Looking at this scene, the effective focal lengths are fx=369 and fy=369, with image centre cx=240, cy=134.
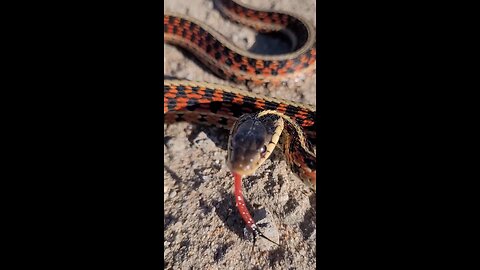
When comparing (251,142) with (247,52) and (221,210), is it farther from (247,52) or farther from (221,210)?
(247,52)

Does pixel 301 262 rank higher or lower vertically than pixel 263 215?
lower

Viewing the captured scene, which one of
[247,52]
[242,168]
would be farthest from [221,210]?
[247,52]

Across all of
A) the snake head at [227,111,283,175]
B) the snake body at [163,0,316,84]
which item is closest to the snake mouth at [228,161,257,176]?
the snake head at [227,111,283,175]

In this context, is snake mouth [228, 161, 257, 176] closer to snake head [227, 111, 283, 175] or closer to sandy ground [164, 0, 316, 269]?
snake head [227, 111, 283, 175]
